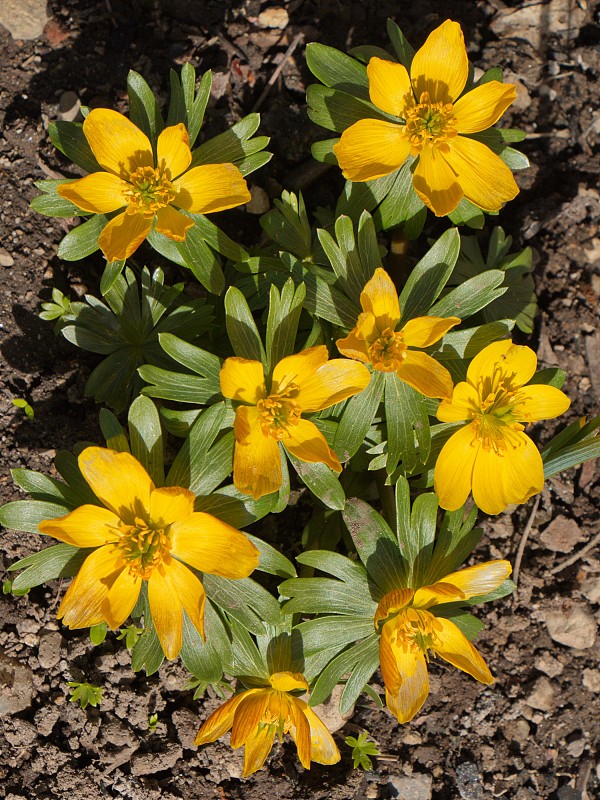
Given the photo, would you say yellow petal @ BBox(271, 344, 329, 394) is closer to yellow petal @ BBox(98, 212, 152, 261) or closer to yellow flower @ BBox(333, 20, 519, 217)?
yellow petal @ BBox(98, 212, 152, 261)

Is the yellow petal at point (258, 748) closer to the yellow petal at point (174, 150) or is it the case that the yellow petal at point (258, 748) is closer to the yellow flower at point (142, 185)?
the yellow flower at point (142, 185)

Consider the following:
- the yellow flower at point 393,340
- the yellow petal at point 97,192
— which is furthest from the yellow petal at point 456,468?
the yellow petal at point 97,192

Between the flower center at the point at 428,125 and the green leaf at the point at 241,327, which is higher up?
the flower center at the point at 428,125

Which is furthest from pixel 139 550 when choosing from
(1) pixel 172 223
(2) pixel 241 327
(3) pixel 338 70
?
(3) pixel 338 70

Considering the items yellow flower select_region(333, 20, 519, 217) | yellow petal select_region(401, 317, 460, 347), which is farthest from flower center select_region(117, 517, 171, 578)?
yellow flower select_region(333, 20, 519, 217)

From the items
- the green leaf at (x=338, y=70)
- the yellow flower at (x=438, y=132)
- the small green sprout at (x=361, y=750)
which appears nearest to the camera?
the yellow flower at (x=438, y=132)

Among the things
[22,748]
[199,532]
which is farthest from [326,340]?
[22,748]

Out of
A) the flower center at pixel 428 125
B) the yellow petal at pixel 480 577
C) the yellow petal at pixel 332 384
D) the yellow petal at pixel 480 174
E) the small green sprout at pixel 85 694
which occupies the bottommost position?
the small green sprout at pixel 85 694

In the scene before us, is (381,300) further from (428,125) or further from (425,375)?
(428,125)
